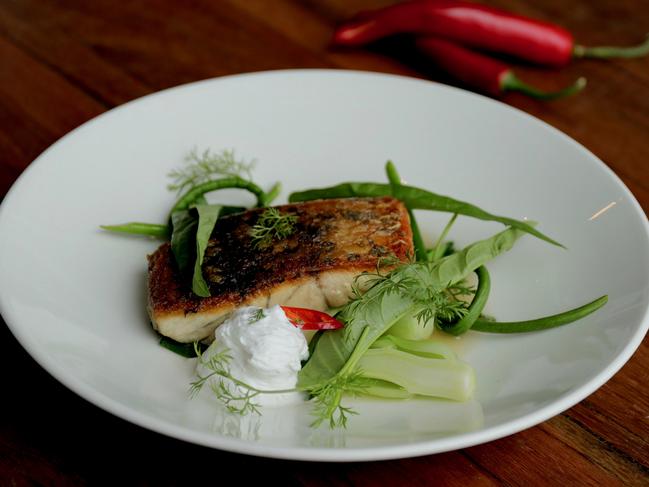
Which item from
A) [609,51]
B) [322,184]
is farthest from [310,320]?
[609,51]

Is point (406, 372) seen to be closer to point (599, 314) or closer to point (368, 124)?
point (599, 314)

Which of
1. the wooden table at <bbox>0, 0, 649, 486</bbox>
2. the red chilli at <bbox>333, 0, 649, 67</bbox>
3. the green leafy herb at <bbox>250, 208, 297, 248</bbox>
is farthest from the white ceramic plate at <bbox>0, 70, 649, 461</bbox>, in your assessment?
the red chilli at <bbox>333, 0, 649, 67</bbox>

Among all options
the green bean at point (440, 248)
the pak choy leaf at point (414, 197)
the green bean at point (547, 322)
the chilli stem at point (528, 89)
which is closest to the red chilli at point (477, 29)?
the chilli stem at point (528, 89)

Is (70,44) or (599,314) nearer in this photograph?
(599,314)

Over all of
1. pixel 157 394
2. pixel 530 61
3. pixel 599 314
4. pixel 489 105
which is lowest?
pixel 157 394

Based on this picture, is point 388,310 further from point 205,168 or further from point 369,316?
point 205,168

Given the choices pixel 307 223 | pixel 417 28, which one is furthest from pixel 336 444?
pixel 417 28
